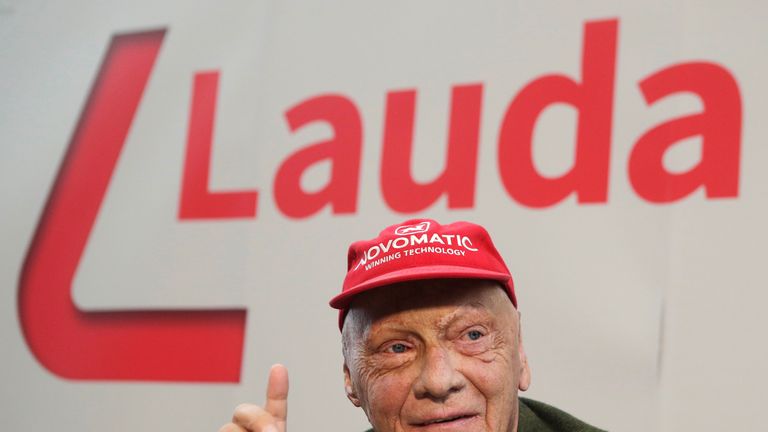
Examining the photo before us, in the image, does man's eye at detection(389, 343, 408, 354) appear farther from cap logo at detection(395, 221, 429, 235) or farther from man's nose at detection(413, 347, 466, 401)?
cap logo at detection(395, 221, 429, 235)

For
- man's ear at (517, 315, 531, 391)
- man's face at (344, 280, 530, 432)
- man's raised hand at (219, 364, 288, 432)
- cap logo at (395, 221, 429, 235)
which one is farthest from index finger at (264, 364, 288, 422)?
man's ear at (517, 315, 531, 391)

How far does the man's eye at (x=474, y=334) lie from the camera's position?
1.58 m

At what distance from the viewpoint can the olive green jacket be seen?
1740 mm

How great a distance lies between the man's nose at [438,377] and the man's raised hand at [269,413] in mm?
191

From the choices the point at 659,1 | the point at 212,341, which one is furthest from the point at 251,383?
the point at 659,1

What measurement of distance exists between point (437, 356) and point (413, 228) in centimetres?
20

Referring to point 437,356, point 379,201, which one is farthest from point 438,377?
point 379,201

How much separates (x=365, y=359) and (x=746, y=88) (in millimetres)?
926

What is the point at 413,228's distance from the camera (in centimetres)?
162

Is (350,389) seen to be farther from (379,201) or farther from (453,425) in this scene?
(379,201)

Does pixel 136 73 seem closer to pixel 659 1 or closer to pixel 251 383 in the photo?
pixel 251 383

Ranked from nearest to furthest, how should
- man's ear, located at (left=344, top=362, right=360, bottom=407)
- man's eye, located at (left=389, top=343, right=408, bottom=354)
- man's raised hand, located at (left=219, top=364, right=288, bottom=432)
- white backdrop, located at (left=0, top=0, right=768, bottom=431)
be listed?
man's raised hand, located at (left=219, top=364, right=288, bottom=432), man's eye, located at (left=389, top=343, right=408, bottom=354), man's ear, located at (left=344, top=362, right=360, bottom=407), white backdrop, located at (left=0, top=0, right=768, bottom=431)

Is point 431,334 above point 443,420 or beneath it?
above

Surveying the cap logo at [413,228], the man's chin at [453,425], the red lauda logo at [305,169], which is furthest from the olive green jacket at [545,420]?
the red lauda logo at [305,169]
